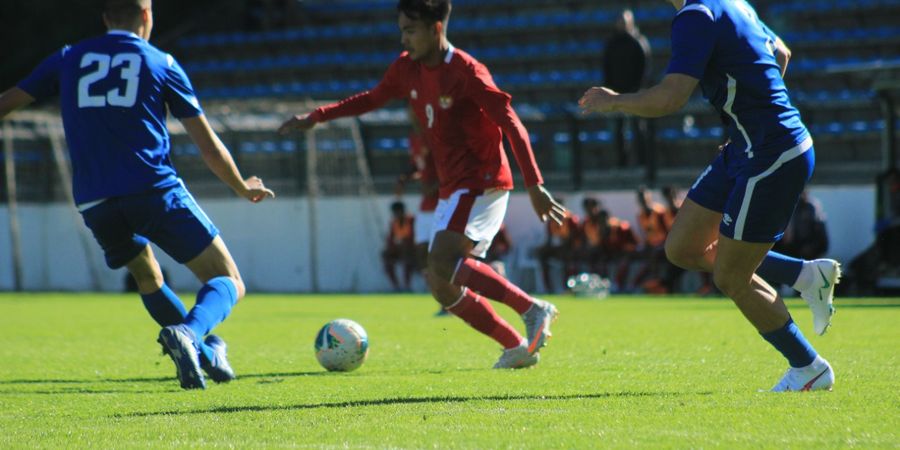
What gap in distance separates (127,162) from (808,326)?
21.5 ft

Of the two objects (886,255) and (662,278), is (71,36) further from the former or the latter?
(886,255)

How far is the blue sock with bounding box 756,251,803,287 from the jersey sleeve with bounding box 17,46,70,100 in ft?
12.0

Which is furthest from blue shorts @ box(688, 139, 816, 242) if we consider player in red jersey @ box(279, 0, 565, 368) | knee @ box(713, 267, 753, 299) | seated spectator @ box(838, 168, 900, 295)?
seated spectator @ box(838, 168, 900, 295)

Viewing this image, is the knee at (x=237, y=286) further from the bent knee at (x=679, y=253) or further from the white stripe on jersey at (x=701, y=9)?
the white stripe on jersey at (x=701, y=9)

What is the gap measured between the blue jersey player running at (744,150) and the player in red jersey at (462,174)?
5.67ft

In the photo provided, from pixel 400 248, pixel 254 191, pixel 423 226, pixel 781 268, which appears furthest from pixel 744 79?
pixel 400 248

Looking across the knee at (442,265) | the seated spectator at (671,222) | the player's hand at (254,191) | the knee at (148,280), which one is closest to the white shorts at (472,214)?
the knee at (442,265)

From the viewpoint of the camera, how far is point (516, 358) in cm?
742

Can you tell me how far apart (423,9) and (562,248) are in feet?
41.6

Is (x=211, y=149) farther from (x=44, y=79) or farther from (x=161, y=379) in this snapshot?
(x=161, y=379)

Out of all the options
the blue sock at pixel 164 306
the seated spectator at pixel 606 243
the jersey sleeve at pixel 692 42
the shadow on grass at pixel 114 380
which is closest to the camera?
the jersey sleeve at pixel 692 42

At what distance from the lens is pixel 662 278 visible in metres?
18.7

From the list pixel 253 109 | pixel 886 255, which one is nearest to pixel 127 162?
pixel 886 255

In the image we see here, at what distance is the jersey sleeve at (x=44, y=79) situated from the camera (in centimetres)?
639
